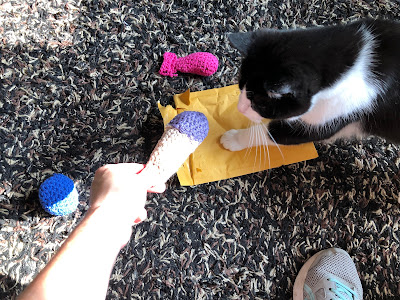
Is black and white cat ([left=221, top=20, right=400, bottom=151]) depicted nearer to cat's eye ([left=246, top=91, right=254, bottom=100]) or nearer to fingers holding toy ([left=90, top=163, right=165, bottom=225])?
cat's eye ([left=246, top=91, right=254, bottom=100])

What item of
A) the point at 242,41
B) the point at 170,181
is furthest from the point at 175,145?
the point at 242,41

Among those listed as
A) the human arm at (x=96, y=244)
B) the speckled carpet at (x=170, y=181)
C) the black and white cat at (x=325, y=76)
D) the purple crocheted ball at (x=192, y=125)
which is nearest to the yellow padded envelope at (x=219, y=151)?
the speckled carpet at (x=170, y=181)

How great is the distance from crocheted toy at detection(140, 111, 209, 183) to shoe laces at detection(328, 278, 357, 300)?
2.38 feet

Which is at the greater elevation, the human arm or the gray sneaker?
the human arm

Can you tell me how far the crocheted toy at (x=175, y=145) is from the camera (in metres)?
1.09

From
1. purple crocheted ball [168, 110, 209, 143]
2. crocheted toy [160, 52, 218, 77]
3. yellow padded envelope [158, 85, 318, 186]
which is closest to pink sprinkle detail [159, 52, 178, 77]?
crocheted toy [160, 52, 218, 77]

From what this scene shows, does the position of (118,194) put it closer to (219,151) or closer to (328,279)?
(219,151)

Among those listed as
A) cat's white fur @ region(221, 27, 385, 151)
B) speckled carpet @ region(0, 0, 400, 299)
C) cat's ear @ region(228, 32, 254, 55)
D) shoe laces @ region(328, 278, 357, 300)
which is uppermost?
cat's ear @ region(228, 32, 254, 55)

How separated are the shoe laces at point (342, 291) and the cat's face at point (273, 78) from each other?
2.33 ft

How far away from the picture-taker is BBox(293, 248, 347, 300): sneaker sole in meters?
1.26

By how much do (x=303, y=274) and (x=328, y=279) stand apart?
0.09m

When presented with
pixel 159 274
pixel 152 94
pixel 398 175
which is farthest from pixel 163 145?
pixel 398 175

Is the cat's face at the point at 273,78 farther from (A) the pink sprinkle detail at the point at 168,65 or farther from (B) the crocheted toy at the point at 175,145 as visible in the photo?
(A) the pink sprinkle detail at the point at 168,65

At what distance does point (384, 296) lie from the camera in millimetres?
1301
